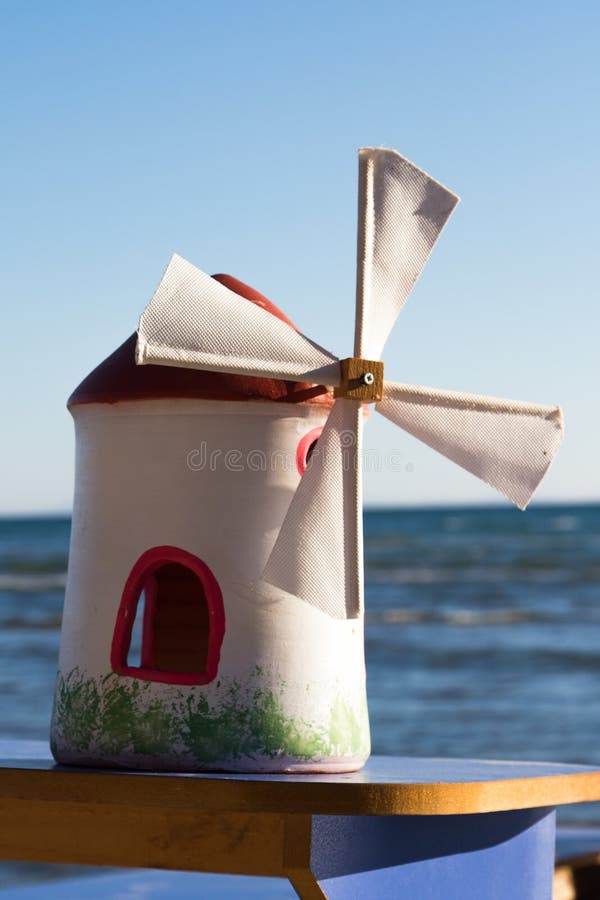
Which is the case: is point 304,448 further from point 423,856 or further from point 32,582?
point 32,582

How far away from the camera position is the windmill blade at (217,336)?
3.05 metres

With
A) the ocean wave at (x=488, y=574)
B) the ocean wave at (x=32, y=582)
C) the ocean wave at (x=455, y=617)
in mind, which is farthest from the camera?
the ocean wave at (x=488, y=574)

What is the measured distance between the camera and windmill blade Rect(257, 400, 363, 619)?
315 cm

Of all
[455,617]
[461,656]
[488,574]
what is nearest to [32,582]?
[488,574]

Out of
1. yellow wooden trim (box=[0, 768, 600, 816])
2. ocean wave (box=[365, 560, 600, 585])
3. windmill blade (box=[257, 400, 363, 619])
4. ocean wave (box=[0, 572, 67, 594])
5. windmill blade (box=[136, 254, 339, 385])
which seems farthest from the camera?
ocean wave (box=[365, 560, 600, 585])

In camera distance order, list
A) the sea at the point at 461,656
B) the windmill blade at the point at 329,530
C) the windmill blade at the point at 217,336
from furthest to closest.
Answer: the sea at the point at 461,656, the windmill blade at the point at 329,530, the windmill blade at the point at 217,336

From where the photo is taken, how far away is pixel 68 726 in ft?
11.1

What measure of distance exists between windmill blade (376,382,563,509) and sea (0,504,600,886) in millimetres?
4824

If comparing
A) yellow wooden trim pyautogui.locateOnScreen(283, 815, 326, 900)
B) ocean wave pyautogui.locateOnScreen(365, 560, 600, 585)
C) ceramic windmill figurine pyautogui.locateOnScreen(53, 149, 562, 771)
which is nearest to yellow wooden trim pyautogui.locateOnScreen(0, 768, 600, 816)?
yellow wooden trim pyautogui.locateOnScreen(283, 815, 326, 900)

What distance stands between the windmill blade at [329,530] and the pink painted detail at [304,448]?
0.10 meters

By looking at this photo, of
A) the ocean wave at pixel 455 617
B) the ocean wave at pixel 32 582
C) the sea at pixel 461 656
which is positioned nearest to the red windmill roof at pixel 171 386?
the sea at pixel 461 656

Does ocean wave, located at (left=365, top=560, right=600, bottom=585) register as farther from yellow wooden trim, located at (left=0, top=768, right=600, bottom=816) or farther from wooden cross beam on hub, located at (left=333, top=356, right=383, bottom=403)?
yellow wooden trim, located at (left=0, top=768, right=600, bottom=816)

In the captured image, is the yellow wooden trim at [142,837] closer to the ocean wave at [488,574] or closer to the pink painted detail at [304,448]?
the pink painted detail at [304,448]

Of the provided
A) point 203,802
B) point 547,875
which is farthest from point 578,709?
point 203,802
